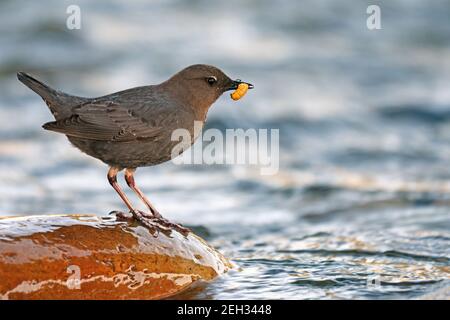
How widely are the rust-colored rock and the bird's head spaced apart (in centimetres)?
97

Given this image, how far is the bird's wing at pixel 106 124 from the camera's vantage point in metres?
5.49

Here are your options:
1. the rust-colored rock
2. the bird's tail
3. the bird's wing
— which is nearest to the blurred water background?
the rust-colored rock

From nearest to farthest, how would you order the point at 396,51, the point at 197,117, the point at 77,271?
1. the point at 77,271
2. the point at 197,117
3. the point at 396,51

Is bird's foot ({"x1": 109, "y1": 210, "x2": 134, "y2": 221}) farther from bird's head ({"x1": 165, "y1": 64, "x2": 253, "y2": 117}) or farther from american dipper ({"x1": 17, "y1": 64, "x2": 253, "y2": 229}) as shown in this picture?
bird's head ({"x1": 165, "y1": 64, "x2": 253, "y2": 117})

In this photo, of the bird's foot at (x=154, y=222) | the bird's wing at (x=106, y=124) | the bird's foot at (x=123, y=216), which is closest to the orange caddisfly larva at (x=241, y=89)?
the bird's wing at (x=106, y=124)

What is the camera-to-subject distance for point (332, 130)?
11.4 m

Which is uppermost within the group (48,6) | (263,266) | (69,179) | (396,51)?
(48,6)

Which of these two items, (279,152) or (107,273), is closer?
(107,273)

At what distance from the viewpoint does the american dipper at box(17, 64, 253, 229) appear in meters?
5.51

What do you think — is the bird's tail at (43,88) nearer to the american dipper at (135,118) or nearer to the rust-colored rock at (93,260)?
the american dipper at (135,118)

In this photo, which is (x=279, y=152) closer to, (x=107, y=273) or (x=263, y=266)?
(x=263, y=266)

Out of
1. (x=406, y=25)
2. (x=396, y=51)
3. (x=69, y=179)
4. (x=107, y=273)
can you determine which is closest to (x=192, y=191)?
(x=69, y=179)

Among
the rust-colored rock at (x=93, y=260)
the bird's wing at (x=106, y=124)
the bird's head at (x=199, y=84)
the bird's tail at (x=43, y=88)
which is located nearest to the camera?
the rust-colored rock at (x=93, y=260)

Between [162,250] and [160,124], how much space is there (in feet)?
2.82
